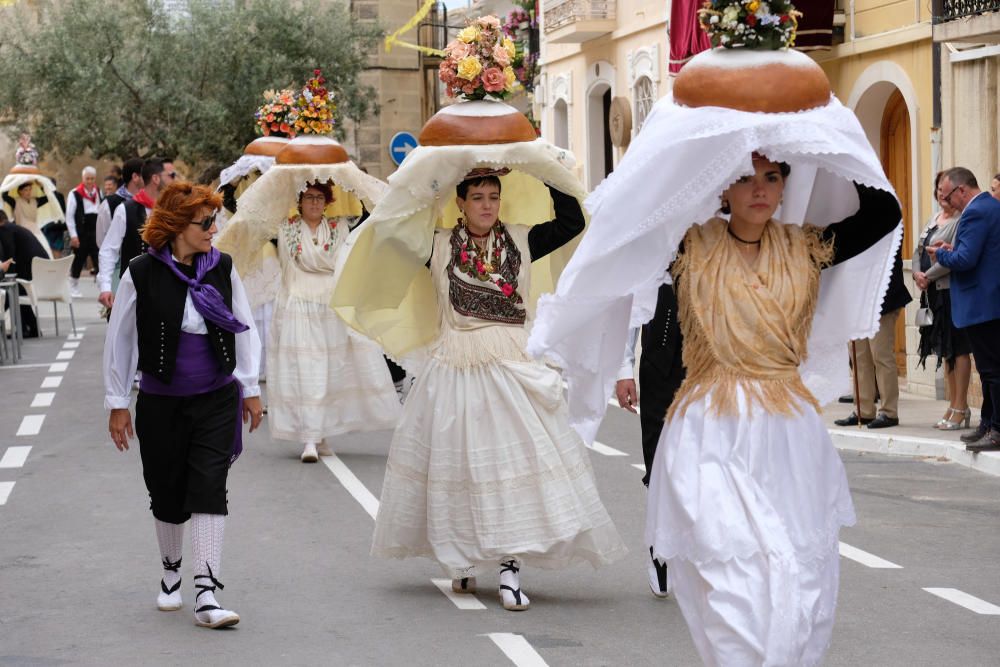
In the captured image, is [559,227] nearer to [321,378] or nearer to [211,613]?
[211,613]

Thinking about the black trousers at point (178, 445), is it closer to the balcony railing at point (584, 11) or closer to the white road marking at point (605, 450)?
the white road marking at point (605, 450)

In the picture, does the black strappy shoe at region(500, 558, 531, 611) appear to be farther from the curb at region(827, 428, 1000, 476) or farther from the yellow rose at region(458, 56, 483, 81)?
the curb at region(827, 428, 1000, 476)

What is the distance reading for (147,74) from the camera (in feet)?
129

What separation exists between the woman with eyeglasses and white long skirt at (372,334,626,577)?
469 cm

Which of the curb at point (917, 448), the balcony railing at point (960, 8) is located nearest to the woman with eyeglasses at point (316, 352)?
the curb at point (917, 448)

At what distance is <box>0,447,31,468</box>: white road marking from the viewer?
12.6 metres

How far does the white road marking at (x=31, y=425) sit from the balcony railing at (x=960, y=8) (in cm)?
899

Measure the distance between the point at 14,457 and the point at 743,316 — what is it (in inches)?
343

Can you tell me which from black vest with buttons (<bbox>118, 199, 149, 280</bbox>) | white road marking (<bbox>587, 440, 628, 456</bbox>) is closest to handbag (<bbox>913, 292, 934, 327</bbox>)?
white road marking (<bbox>587, 440, 628, 456</bbox>)

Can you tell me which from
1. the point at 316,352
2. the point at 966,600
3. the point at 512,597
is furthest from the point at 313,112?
the point at 966,600

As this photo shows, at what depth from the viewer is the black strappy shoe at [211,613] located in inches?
295

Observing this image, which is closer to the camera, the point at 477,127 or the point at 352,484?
the point at 477,127

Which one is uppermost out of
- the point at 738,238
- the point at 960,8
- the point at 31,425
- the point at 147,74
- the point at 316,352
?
the point at 147,74

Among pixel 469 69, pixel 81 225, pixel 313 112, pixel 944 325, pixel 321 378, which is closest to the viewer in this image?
pixel 469 69
